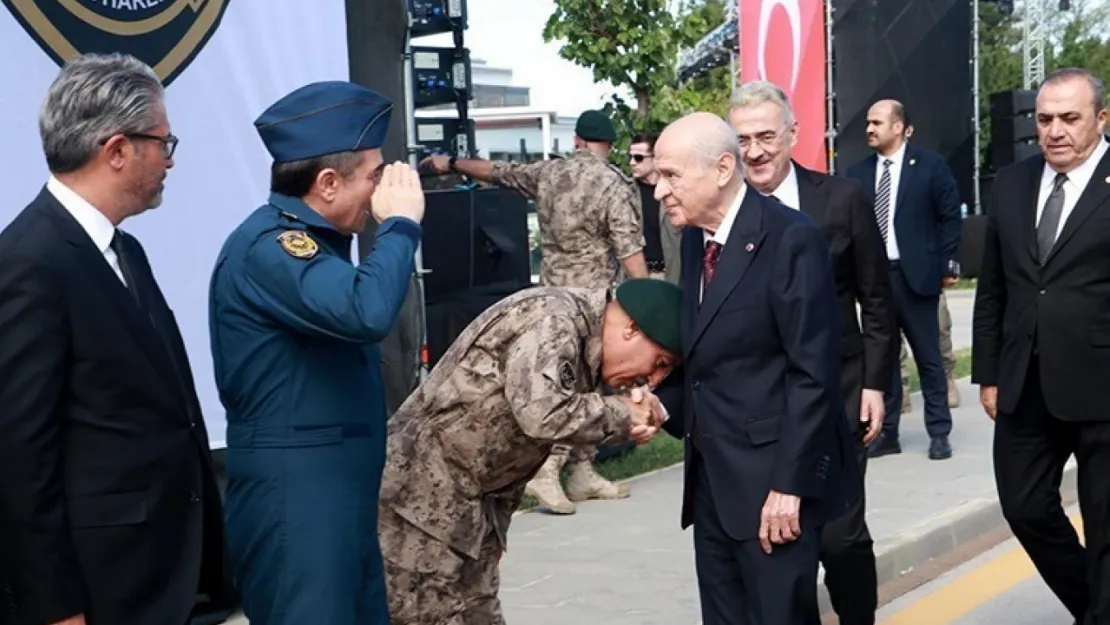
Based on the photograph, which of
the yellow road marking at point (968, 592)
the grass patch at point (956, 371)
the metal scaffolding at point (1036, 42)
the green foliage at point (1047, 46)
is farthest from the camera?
the green foliage at point (1047, 46)

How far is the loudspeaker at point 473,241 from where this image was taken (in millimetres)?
9117

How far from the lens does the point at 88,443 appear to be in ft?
10.5

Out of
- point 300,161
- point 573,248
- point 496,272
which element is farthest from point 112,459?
point 496,272

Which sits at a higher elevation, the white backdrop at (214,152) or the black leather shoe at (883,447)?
the white backdrop at (214,152)

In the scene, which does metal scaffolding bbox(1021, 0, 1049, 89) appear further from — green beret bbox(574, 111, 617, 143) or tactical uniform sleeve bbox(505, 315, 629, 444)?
tactical uniform sleeve bbox(505, 315, 629, 444)

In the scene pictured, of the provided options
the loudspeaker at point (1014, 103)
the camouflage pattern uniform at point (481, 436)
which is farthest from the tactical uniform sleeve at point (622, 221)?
the loudspeaker at point (1014, 103)

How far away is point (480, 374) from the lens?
156 inches

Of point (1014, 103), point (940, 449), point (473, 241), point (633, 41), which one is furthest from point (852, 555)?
point (1014, 103)

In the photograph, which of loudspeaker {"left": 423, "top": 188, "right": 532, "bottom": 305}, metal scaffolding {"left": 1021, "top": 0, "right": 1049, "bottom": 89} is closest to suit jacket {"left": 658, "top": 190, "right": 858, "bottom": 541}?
loudspeaker {"left": 423, "top": 188, "right": 532, "bottom": 305}

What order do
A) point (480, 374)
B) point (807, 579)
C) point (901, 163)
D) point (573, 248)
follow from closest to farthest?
point (480, 374) → point (807, 579) → point (573, 248) → point (901, 163)

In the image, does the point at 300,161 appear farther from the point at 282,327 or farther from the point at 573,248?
the point at 573,248

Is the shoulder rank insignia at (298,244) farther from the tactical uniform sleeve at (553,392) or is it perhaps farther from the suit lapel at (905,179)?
the suit lapel at (905,179)

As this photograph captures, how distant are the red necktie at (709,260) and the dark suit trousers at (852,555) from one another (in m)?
1.20

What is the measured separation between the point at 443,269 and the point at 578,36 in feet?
32.2
